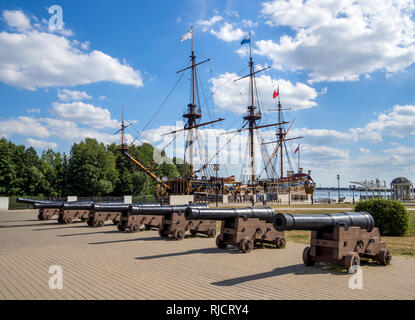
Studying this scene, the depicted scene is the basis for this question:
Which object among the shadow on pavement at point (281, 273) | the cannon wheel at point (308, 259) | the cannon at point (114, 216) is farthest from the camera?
the cannon at point (114, 216)

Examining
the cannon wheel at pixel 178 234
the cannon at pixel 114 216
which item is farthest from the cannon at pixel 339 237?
the cannon at pixel 114 216

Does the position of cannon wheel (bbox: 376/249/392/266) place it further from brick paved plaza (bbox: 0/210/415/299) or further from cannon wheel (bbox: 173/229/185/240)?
cannon wheel (bbox: 173/229/185/240)

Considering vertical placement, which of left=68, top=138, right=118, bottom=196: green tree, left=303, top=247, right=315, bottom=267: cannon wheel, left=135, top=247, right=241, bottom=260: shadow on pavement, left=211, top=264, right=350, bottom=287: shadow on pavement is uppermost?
left=68, top=138, right=118, bottom=196: green tree

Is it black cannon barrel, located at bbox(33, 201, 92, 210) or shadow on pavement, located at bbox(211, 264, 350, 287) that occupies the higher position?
black cannon barrel, located at bbox(33, 201, 92, 210)

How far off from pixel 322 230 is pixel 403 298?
8.11 ft

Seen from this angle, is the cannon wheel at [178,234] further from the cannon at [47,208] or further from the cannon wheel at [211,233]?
the cannon at [47,208]

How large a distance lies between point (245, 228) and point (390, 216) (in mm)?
6974

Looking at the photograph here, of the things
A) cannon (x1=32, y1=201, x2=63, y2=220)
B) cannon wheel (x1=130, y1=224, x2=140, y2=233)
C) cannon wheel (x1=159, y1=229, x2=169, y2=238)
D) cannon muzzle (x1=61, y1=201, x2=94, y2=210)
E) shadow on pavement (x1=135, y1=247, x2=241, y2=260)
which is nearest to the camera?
shadow on pavement (x1=135, y1=247, x2=241, y2=260)

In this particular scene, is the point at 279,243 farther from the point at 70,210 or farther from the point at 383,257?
the point at 70,210

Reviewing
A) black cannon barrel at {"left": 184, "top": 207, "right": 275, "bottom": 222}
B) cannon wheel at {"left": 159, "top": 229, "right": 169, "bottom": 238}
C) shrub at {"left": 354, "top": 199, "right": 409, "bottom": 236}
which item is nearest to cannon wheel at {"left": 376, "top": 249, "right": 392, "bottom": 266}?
black cannon barrel at {"left": 184, "top": 207, "right": 275, "bottom": 222}

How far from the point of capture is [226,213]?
1018 centimetres

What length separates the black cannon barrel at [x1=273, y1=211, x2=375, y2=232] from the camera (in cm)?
703

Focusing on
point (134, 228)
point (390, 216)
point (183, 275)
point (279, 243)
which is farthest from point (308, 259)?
point (134, 228)

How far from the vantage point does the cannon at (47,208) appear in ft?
68.0
